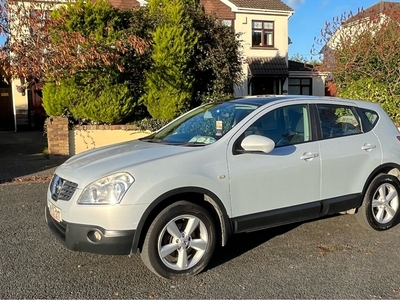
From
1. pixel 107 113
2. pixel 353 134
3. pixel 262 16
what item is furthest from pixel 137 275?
pixel 262 16

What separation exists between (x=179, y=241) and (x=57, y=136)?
24.3ft

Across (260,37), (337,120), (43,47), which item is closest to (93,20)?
(43,47)

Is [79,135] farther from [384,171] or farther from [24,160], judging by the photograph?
[384,171]

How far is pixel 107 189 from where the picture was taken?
11.8 feet

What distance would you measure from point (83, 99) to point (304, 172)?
23.9 feet

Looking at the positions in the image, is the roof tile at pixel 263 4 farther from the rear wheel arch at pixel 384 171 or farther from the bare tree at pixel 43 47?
the rear wheel arch at pixel 384 171

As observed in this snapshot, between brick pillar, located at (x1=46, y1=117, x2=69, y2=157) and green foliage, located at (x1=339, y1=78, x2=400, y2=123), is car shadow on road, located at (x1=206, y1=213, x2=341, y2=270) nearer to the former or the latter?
brick pillar, located at (x1=46, y1=117, x2=69, y2=157)

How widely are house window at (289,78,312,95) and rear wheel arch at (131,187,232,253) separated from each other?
23875mm

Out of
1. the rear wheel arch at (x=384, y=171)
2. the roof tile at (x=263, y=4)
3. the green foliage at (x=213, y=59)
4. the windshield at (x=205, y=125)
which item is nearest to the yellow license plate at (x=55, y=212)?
the windshield at (x=205, y=125)

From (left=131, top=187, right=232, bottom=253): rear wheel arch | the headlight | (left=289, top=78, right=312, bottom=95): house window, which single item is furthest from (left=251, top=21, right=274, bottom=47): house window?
the headlight

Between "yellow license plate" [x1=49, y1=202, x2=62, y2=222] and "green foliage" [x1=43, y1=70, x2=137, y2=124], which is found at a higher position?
"green foliage" [x1=43, y1=70, x2=137, y2=124]

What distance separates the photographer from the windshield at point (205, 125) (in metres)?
4.34

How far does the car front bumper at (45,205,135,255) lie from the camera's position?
354 centimetres

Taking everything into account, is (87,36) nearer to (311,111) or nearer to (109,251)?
(311,111)
